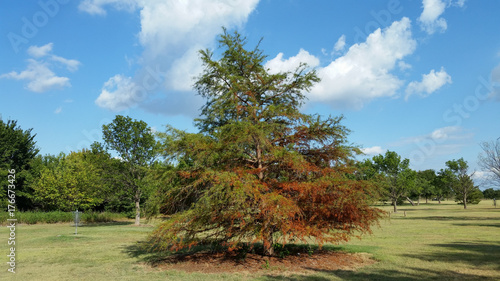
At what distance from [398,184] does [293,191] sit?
51123 mm

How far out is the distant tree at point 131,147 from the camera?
3325cm

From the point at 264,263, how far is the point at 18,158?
47645mm

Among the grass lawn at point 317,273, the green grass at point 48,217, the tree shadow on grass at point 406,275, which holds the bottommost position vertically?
the green grass at point 48,217

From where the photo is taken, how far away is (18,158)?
45.5 m

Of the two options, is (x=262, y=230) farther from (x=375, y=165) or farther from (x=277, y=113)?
(x=375, y=165)

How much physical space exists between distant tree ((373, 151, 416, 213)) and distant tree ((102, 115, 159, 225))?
41589 millimetres

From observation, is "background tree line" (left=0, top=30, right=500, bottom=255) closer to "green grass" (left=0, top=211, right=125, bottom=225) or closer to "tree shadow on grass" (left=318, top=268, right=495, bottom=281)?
"tree shadow on grass" (left=318, top=268, right=495, bottom=281)

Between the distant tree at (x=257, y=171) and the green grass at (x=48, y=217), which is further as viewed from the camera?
the green grass at (x=48, y=217)

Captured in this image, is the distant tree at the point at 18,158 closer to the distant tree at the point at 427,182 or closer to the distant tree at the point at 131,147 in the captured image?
the distant tree at the point at 131,147

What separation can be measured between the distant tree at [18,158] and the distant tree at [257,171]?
39.8m

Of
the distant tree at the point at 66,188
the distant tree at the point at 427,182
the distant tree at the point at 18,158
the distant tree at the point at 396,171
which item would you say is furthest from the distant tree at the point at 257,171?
the distant tree at the point at 427,182

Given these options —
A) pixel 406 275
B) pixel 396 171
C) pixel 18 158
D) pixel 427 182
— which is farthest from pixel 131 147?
pixel 427 182

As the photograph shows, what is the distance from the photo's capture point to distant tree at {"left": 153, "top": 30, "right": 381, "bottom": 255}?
9.99 m

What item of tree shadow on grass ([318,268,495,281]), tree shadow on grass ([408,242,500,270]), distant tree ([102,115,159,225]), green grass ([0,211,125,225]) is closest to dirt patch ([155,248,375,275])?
tree shadow on grass ([318,268,495,281])
